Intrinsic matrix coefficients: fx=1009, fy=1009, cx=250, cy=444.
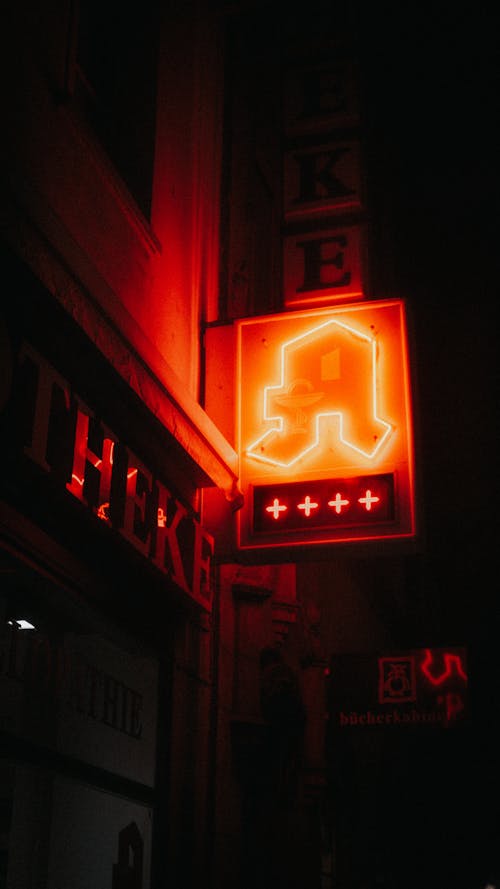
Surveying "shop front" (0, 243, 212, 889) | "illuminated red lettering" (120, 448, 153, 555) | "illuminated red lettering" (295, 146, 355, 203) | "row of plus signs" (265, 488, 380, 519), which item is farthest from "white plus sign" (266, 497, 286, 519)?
"illuminated red lettering" (295, 146, 355, 203)

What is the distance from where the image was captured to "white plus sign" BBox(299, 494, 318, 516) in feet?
19.8

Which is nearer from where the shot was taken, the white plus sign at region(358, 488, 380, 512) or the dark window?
the white plus sign at region(358, 488, 380, 512)

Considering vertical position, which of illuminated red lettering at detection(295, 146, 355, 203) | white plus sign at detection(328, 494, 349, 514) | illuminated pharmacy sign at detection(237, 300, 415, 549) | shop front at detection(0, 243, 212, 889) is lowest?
shop front at detection(0, 243, 212, 889)

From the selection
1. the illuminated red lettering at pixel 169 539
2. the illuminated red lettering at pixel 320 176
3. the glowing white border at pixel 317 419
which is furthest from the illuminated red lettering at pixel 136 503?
the illuminated red lettering at pixel 320 176

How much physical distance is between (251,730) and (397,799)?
29.1 ft

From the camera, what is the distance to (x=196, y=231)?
25.2ft

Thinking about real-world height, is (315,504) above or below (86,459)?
above

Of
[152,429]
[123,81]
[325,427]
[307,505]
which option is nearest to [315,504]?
[307,505]

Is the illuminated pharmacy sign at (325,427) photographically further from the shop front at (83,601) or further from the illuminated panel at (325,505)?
the shop front at (83,601)

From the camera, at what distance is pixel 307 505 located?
238 inches

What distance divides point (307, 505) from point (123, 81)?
354cm

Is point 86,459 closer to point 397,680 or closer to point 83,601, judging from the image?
point 83,601

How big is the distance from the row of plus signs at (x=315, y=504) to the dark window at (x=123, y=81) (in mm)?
2270

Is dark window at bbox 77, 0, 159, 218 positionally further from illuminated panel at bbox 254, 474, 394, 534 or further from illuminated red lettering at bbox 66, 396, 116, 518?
illuminated red lettering at bbox 66, 396, 116, 518
